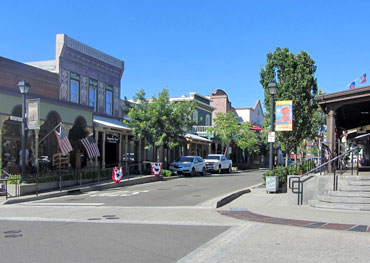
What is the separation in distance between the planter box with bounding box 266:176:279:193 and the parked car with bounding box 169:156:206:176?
14.7 m

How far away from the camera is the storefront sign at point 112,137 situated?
28.3 meters

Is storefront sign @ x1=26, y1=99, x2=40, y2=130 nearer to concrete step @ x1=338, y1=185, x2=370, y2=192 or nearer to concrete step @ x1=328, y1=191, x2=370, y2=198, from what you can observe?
concrete step @ x1=328, y1=191, x2=370, y2=198

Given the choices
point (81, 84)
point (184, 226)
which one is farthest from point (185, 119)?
point (184, 226)

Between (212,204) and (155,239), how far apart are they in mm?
5387

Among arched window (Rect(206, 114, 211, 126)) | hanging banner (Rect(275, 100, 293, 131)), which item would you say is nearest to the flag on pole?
hanging banner (Rect(275, 100, 293, 131))

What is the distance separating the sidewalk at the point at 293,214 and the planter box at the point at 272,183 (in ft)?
5.06

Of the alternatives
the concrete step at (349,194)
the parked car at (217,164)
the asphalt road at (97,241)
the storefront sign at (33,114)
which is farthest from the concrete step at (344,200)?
the parked car at (217,164)

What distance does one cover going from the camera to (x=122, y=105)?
32.6 meters

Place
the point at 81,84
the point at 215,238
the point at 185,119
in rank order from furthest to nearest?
the point at 185,119
the point at 81,84
the point at 215,238

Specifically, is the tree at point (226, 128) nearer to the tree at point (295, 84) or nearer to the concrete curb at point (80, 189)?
the concrete curb at point (80, 189)

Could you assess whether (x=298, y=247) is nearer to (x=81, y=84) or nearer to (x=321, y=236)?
(x=321, y=236)

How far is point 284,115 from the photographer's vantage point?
58.7 ft

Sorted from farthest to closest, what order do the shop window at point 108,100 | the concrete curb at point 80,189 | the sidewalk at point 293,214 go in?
the shop window at point 108,100, the concrete curb at point 80,189, the sidewalk at point 293,214

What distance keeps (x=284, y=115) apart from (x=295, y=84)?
5.12 meters
